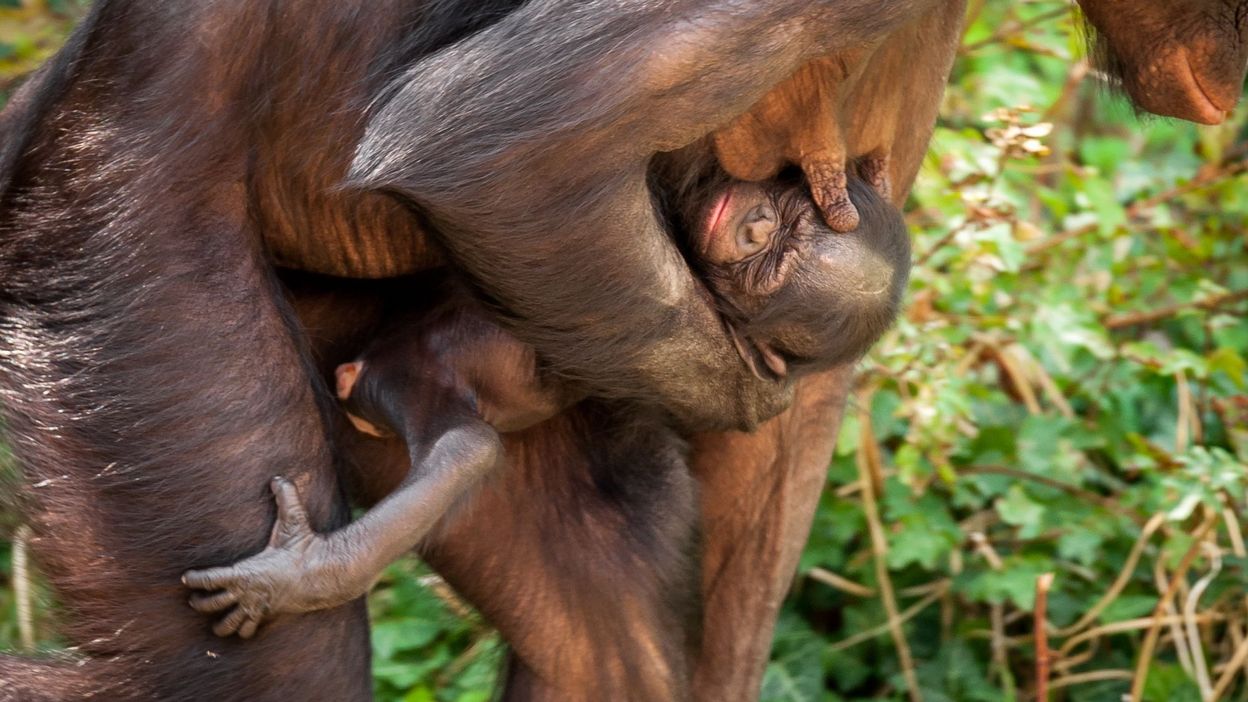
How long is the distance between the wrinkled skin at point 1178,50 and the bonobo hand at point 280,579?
1.75 metres

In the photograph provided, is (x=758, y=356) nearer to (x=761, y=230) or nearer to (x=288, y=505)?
(x=761, y=230)

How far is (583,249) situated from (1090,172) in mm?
2434

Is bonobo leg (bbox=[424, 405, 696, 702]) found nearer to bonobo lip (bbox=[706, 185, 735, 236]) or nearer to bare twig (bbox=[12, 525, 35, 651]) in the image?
bonobo lip (bbox=[706, 185, 735, 236])

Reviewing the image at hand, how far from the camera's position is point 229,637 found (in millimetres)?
2896

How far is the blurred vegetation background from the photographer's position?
4441 millimetres

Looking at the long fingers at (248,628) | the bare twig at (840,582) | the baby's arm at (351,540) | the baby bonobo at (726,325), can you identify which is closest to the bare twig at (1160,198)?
the bare twig at (840,582)

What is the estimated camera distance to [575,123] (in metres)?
2.79

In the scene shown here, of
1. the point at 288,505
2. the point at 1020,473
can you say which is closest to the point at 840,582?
the point at 1020,473

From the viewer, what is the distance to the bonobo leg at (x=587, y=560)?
350 cm

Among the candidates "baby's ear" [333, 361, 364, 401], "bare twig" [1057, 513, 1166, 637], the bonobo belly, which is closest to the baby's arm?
"baby's ear" [333, 361, 364, 401]

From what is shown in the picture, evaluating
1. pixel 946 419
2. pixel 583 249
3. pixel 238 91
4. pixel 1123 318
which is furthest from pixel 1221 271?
pixel 238 91

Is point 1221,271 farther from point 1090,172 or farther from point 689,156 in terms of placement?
point 689,156

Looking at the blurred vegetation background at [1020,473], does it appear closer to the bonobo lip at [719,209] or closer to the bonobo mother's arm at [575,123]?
the bonobo lip at [719,209]

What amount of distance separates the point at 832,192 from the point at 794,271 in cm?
16
